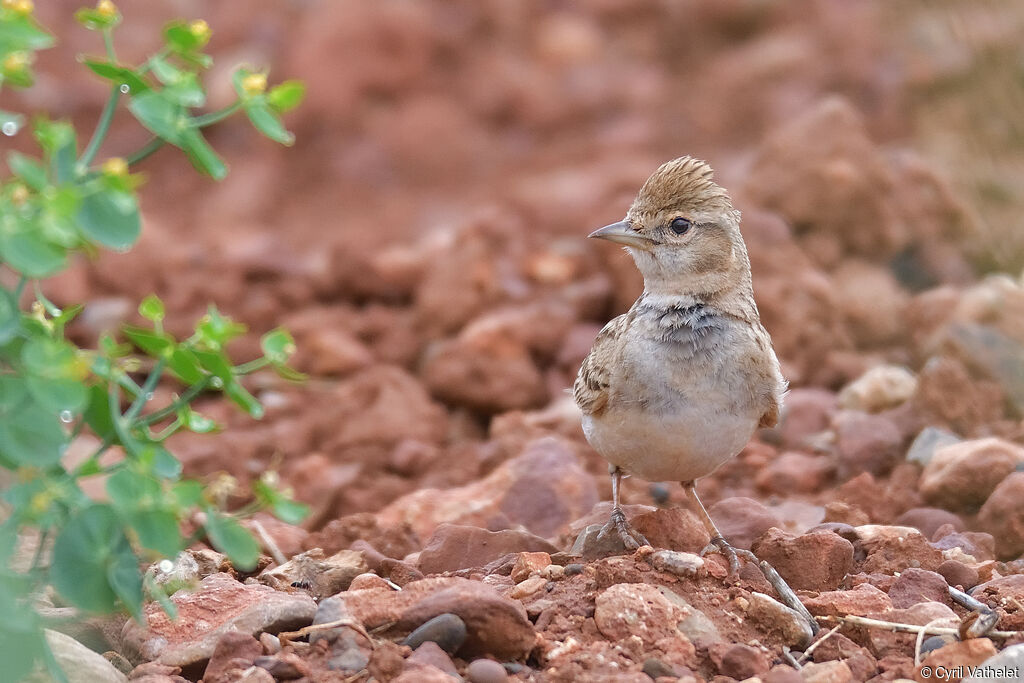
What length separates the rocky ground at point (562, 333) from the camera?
368 cm

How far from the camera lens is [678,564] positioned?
157 inches

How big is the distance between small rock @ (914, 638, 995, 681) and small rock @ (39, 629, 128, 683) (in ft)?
7.18

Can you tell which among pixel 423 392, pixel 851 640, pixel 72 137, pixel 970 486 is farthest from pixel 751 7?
pixel 72 137

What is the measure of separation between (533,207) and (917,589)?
5.66 metres

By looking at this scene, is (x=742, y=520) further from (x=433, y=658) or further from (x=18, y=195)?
(x=18, y=195)

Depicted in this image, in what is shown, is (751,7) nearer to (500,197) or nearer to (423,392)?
(500,197)

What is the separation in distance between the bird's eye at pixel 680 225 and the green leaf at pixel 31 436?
2921mm

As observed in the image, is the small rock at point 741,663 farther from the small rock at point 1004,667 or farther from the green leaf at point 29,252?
the green leaf at point 29,252

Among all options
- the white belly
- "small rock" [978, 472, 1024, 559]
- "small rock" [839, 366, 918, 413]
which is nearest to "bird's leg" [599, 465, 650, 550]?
the white belly

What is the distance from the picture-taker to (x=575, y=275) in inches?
318

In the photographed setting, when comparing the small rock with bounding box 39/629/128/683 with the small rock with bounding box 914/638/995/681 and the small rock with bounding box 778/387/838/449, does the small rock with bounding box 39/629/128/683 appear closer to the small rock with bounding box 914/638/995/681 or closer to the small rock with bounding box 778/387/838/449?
the small rock with bounding box 914/638/995/681

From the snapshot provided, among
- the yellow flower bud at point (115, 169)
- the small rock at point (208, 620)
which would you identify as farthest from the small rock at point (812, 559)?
the yellow flower bud at point (115, 169)

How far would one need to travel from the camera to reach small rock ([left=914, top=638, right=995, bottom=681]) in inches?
134

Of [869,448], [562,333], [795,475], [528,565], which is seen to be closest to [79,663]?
[528,565]
